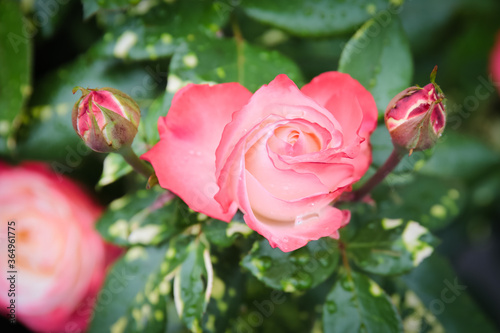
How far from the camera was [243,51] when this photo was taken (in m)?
0.70

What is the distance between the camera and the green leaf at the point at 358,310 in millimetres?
547

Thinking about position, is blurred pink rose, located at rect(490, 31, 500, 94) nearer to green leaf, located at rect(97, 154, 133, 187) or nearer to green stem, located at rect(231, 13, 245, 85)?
green stem, located at rect(231, 13, 245, 85)

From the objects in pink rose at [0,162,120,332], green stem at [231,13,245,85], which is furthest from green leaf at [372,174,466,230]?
pink rose at [0,162,120,332]

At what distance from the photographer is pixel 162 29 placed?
28.3 inches

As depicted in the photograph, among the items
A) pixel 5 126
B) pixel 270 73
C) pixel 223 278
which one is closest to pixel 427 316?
pixel 223 278

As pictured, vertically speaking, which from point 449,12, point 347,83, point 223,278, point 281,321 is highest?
point 347,83

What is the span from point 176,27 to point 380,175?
40 cm

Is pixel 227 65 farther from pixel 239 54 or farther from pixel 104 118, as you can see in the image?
→ pixel 104 118

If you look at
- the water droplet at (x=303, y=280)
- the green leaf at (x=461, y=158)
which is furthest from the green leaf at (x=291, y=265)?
the green leaf at (x=461, y=158)

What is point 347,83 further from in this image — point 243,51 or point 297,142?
point 243,51

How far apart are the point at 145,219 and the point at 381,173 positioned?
1.05 ft

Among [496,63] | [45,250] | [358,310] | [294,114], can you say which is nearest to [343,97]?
[294,114]

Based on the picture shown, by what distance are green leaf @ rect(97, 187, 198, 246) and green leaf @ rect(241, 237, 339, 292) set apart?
0.31 feet

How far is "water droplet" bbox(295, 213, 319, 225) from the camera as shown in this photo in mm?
450
